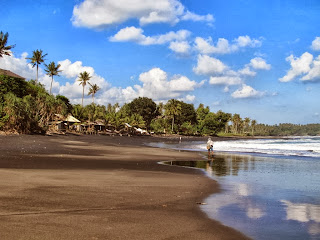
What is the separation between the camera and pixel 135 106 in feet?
408

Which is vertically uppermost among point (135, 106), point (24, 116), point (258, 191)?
point (135, 106)

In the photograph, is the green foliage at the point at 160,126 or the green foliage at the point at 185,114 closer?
the green foliage at the point at 160,126

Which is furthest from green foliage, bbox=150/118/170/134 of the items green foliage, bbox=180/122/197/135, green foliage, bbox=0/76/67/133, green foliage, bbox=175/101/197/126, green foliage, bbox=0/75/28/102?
green foliage, bbox=0/76/67/133

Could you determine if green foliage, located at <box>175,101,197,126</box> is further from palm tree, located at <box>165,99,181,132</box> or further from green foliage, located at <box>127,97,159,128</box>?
green foliage, located at <box>127,97,159,128</box>

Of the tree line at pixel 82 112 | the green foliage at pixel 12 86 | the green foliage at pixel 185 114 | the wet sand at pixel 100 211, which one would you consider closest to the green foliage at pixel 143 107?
the tree line at pixel 82 112

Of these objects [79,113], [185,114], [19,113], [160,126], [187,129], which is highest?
[185,114]

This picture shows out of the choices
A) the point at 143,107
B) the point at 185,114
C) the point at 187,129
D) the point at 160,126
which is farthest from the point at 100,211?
the point at 185,114

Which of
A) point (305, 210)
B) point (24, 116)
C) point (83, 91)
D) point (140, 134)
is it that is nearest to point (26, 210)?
point (305, 210)

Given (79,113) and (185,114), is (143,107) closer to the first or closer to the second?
(185,114)

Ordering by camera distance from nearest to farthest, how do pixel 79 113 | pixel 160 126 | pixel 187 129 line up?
pixel 79 113
pixel 160 126
pixel 187 129

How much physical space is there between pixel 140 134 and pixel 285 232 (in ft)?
290

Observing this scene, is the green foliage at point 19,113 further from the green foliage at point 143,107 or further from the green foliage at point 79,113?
the green foliage at point 143,107

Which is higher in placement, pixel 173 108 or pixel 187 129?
pixel 173 108

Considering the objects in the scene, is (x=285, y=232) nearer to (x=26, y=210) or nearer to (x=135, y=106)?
(x=26, y=210)
